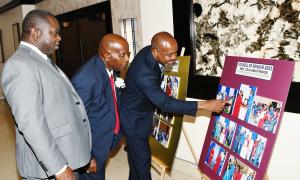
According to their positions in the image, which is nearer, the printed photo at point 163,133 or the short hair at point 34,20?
the short hair at point 34,20

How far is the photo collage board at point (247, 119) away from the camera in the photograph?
65.3 inches

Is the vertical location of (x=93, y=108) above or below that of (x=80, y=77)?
below

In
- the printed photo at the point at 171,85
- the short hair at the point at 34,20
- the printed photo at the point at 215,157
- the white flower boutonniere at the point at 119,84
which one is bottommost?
the printed photo at the point at 215,157

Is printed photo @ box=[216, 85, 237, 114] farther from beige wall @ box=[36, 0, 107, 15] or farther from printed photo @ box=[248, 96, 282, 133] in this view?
beige wall @ box=[36, 0, 107, 15]

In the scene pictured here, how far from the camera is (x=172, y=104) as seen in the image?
7.17ft

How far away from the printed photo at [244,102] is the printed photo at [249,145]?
0.29 feet

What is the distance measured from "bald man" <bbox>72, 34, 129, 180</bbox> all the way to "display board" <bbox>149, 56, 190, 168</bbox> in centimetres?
51

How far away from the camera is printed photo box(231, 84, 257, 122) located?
1846 millimetres

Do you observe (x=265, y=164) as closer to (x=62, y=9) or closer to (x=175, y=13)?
(x=175, y=13)

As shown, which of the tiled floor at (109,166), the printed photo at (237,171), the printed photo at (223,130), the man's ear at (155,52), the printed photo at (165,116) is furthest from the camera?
the tiled floor at (109,166)

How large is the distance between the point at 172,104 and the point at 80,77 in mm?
713

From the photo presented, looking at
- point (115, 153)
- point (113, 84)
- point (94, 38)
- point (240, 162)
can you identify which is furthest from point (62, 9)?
point (240, 162)

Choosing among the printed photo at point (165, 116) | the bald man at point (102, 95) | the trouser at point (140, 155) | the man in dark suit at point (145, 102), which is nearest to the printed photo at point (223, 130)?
the man in dark suit at point (145, 102)

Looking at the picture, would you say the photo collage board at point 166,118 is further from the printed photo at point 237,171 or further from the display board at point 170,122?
the printed photo at point 237,171
